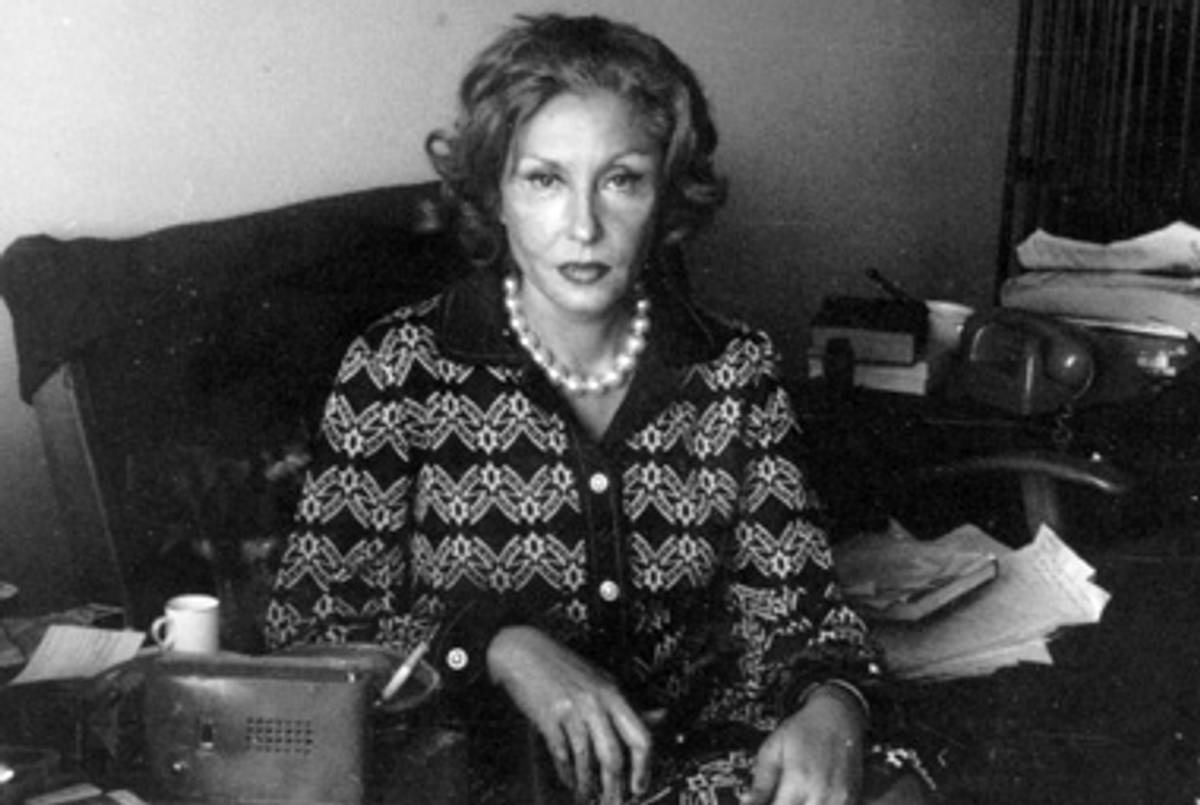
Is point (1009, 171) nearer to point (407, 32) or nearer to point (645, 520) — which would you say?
point (407, 32)

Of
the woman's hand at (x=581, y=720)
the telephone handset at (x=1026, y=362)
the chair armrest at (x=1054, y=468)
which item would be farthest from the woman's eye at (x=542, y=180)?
the telephone handset at (x=1026, y=362)

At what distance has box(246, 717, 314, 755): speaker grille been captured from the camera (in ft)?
3.95

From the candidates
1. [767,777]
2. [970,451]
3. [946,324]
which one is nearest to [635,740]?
[767,777]

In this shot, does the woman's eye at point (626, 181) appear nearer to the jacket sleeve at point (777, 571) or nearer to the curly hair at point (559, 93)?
the curly hair at point (559, 93)

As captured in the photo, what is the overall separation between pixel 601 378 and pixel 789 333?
1461 mm

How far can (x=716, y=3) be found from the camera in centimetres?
281

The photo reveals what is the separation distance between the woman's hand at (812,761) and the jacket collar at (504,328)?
438 mm

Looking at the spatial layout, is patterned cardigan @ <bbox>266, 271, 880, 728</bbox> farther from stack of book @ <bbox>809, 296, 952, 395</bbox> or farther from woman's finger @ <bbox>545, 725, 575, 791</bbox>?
stack of book @ <bbox>809, 296, 952, 395</bbox>

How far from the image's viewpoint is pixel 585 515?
171 centimetres

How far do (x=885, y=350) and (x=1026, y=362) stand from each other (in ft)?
0.72

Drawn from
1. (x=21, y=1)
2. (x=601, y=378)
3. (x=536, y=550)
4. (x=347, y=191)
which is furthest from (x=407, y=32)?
(x=536, y=550)

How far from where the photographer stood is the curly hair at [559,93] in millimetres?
1675

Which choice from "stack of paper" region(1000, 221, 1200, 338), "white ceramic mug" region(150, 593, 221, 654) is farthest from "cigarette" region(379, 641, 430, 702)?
"stack of paper" region(1000, 221, 1200, 338)

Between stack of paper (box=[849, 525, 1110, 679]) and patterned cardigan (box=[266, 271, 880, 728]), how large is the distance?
34 centimetres
